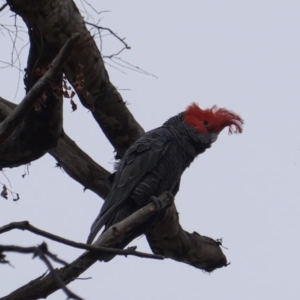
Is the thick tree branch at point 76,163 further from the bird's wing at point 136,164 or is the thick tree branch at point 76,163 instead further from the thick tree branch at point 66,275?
the thick tree branch at point 66,275

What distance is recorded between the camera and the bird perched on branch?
4.99 m

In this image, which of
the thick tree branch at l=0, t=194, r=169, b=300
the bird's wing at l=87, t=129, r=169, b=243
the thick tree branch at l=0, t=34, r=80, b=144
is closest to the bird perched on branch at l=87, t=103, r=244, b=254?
the bird's wing at l=87, t=129, r=169, b=243

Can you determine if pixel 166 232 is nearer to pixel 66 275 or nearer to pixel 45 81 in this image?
pixel 66 275

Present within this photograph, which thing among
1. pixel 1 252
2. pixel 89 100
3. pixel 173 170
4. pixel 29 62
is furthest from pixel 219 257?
pixel 1 252

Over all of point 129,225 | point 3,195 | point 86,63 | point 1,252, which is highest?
point 86,63

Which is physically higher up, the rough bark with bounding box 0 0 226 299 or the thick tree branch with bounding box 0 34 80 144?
the rough bark with bounding box 0 0 226 299

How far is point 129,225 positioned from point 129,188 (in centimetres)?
156

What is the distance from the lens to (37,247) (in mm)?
1752

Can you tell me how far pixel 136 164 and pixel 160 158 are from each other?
198 mm

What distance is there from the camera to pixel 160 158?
520cm

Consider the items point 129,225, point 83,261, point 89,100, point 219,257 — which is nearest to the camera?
point 83,261

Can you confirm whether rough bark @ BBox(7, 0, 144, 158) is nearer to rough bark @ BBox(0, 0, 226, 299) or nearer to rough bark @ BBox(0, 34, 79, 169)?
rough bark @ BBox(0, 0, 226, 299)

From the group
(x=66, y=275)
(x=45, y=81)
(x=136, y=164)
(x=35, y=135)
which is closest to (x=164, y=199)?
(x=136, y=164)

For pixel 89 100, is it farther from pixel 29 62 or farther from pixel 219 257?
pixel 219 257
